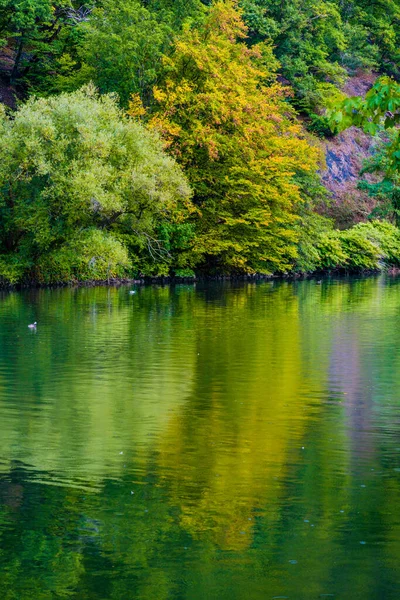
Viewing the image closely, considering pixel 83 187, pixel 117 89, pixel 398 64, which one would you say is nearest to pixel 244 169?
pixel 117 89

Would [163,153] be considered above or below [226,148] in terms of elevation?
below

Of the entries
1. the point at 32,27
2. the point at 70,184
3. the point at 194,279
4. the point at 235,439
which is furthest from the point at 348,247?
the point at 235,439

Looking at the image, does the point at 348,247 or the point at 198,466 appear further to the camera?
the point at 348,247

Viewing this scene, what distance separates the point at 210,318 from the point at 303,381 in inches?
498

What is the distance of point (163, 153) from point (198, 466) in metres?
36.3

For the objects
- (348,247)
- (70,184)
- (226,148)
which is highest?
(226,148)

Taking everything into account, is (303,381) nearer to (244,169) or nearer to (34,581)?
(34,581)

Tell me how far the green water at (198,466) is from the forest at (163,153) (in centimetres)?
1732

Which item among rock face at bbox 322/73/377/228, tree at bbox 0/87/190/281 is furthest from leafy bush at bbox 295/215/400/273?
tree at bbox 0/87/190/281

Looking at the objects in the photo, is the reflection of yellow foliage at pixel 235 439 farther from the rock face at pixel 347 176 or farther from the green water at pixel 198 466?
the rock face at pixel 347 176

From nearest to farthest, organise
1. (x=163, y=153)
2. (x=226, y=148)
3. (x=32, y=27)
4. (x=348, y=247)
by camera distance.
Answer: (x=163, y=153) < (x=226, y=148) < (x=32, y=27) < (x=348, y=247)

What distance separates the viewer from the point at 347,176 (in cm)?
7938

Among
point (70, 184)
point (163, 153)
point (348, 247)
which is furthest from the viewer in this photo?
point (348, 247)

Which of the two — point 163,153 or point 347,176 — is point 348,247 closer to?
point 347,176
